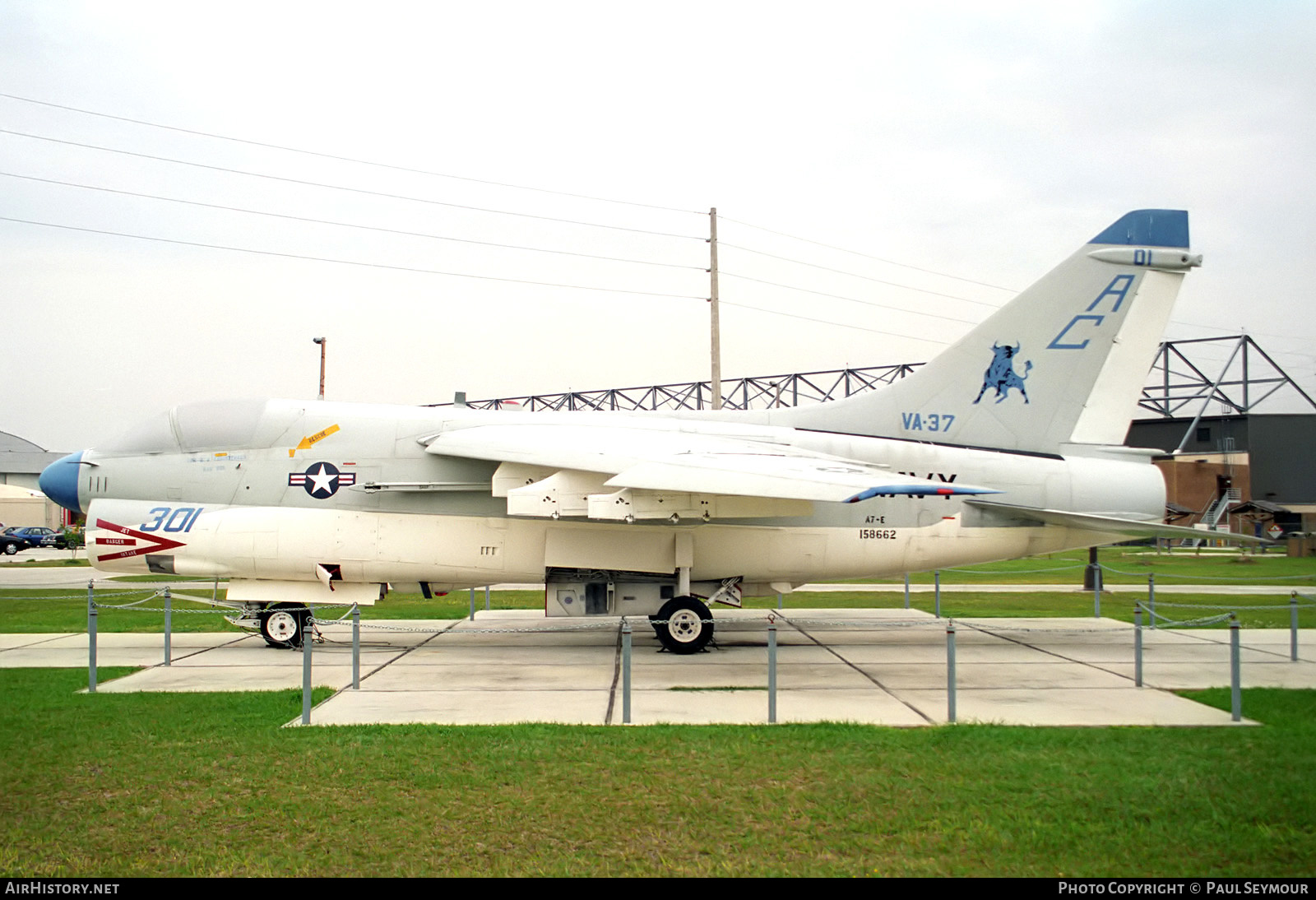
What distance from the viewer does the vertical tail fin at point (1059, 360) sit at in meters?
14.1

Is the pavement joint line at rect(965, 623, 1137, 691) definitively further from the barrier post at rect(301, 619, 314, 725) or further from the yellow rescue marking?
the yellow rescue marking

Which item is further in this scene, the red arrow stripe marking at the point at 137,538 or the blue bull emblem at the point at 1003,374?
the blue bull emblem at the point at 1003,374

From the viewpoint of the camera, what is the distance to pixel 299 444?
13.7m

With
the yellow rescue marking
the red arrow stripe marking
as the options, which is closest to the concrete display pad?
the red arrow stripe marking

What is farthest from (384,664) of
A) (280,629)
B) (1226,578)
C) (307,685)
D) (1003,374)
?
(1226,578)

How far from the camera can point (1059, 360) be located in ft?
46.3

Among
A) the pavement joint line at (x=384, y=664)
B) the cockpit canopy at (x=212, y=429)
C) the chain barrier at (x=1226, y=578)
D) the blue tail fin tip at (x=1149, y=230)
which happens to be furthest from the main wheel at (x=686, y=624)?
the chain barrier at (x=1226, y=578)

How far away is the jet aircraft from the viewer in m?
13.4

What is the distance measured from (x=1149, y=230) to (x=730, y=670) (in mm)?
8824

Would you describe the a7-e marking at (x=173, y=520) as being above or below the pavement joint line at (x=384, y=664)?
above

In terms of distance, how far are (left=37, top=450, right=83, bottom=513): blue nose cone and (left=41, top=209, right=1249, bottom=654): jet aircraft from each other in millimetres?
42

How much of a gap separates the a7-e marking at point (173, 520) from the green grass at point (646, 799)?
4767 mm

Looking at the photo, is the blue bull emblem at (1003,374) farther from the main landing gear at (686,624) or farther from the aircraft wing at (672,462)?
the main landing gear at (686,624)
